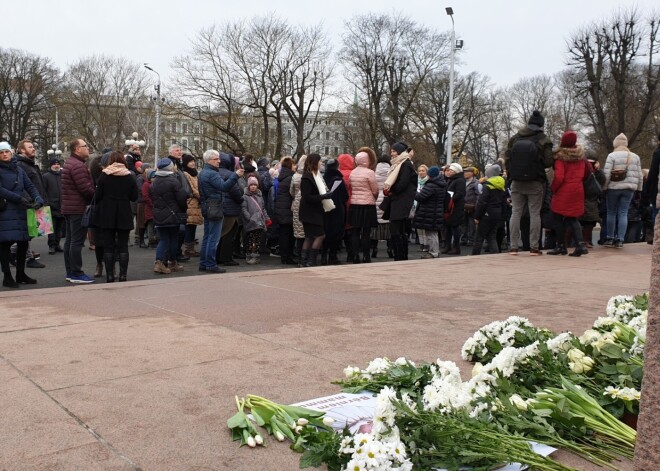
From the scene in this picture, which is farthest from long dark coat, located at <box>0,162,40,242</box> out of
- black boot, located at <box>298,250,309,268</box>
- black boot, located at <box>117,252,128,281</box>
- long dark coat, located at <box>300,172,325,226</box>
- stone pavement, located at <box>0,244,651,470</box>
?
black boot, located at <box>298,250,309,268</box>

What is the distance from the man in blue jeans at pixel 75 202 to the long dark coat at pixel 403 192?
4464mm

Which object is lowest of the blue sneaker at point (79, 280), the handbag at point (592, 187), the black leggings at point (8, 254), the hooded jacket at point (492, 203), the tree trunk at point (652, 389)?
the blue sneaker at point (79, 280)

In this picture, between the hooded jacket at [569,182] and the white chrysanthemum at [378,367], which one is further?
the hooded jacket at [569,182]

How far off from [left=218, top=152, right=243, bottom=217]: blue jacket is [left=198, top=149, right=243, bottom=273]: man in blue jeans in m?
0.20

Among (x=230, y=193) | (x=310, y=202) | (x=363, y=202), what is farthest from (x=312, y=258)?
(x=230, y=193)

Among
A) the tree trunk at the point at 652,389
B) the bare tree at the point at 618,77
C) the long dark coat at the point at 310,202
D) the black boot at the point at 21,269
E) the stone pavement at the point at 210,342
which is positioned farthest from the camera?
the bare tree at the point at 618,77

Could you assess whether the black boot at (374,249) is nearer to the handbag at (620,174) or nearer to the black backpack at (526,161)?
the black backpack at (526,161)

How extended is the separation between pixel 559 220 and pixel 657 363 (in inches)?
370

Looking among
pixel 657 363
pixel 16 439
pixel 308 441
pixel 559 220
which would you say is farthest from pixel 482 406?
pixel 559 220

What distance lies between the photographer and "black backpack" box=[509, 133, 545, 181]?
9.95 meters

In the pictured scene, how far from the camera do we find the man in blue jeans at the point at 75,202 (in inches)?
338

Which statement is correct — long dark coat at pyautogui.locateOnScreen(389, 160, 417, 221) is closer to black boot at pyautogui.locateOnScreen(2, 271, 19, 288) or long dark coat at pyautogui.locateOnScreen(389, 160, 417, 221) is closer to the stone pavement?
the stone pavement

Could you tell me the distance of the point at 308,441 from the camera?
2764mm

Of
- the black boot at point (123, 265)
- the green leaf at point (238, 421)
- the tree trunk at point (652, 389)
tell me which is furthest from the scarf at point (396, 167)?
the tree trunk at point (652, 389)
